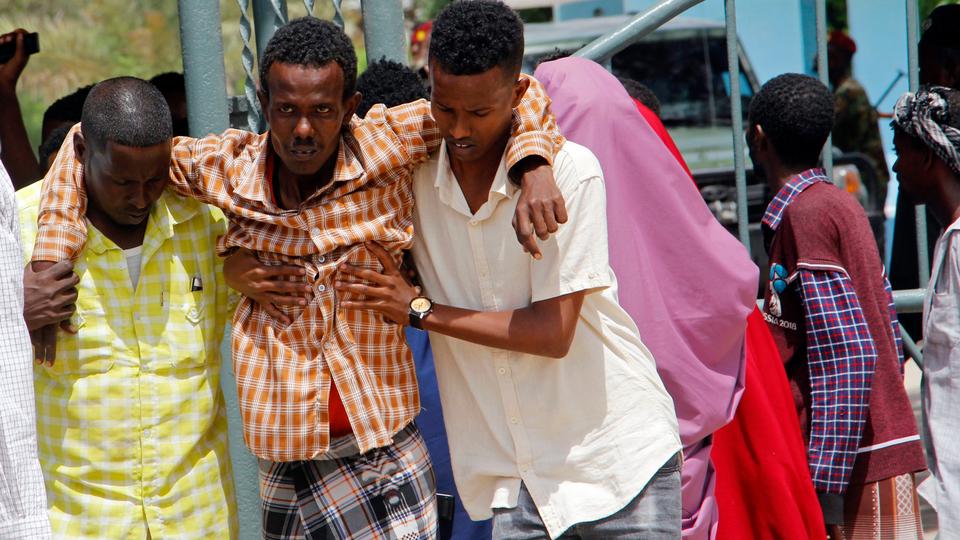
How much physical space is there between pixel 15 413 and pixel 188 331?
21.7 inches

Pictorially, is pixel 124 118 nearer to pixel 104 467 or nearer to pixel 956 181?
pixel 104 467

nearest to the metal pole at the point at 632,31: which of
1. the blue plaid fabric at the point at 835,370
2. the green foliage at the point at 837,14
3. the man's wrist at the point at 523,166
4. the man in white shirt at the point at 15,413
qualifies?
the blue plaid fabric at the point at 835,370

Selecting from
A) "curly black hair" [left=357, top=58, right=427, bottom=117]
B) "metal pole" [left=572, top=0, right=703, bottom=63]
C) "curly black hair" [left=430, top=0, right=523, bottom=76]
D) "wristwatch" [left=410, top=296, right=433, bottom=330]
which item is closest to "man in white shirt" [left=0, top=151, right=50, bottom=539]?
"wristwatch" [left=410, top=296, right=433, bottom=330]

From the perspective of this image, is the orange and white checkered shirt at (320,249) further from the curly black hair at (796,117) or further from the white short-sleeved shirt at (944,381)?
the white short-sleeved shirt at (944,381)

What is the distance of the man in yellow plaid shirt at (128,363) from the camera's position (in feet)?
8.44

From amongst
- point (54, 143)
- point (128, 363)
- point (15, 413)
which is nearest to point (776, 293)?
point (128, 363)

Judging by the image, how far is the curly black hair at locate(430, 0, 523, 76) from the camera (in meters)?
2.39

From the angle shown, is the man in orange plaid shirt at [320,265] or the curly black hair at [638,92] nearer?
the man in orange plaid shirt at [320,265]

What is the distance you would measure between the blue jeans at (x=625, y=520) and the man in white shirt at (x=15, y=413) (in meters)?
0.96

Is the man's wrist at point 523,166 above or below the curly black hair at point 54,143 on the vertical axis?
below

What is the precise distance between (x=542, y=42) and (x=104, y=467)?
6.55m

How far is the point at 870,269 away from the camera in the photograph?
3178 millimetres

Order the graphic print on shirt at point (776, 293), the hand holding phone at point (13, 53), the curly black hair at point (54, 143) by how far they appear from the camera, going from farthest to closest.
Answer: the hand holding phone at point (13, 53)
the curly black hair at point (54, 143)
the graphic print on shirt at point (776, 293)

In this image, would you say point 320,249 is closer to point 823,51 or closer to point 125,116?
point 125,116
